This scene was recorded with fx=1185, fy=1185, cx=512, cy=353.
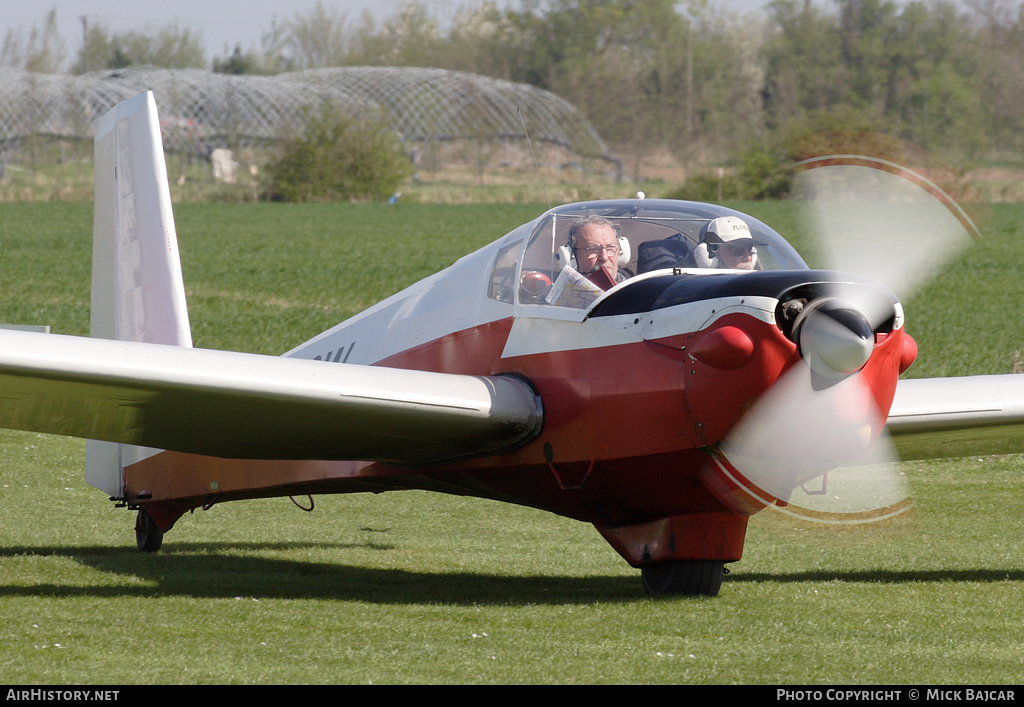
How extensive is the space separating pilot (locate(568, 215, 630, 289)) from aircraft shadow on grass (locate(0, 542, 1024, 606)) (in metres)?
2.17

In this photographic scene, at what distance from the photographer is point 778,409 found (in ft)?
20.0

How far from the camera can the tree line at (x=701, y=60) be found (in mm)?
71956

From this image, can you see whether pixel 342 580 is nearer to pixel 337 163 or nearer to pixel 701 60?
pixel 337 163

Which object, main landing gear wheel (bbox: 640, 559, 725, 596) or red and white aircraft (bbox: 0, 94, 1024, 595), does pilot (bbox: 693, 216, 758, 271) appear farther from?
main landing gear wheel (bbox: 640, 559, 725, 596)

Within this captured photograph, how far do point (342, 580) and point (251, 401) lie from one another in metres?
2.58

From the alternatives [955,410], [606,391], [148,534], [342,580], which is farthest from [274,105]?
[606,391]

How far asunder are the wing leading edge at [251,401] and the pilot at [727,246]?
1.33 metres

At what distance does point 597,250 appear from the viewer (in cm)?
702

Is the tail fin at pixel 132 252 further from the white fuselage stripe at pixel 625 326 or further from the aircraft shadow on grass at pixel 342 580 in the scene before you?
the white fuselage stripe at pixel 625 326

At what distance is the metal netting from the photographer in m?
69.2

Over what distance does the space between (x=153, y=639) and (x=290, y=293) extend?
27266mm

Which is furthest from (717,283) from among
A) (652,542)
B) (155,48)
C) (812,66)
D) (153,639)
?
(155,48)

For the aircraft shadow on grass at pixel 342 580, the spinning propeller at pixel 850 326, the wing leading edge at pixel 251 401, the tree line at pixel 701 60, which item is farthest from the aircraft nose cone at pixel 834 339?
the tree line at pixel 701 60
